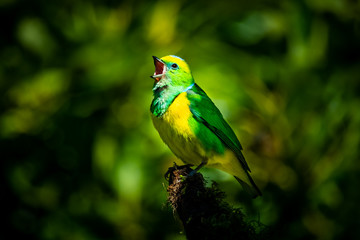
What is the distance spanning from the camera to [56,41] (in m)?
4.98

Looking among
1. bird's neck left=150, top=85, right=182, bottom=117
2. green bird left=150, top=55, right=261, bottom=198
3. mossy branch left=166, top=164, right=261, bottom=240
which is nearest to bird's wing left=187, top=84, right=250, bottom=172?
green bird left=150, top=55, right=261, bottom=198

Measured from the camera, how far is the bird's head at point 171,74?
124 inches

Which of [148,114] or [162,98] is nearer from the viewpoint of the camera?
[162,98]

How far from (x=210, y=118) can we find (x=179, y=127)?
258 mm

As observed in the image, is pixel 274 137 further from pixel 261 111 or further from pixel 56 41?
pixel 56 41

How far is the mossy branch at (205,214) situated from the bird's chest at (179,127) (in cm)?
52

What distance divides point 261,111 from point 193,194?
6.46ft

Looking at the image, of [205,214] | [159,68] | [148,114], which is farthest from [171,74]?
[205,214]

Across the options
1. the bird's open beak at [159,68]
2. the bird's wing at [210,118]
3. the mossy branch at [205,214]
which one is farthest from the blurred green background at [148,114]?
the mossy branch at [205,214]

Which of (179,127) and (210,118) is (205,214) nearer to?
(179,127)

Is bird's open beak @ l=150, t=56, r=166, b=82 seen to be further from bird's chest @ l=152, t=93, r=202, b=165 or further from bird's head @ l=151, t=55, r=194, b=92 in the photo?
bird's chest @ l=152, t=93, r=202, b=165

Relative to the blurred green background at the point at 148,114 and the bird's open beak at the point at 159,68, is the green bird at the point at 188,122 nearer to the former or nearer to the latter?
the bird's open beak at the point at 159,68

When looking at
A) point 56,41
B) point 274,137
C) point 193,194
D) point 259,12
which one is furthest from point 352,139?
point 56,41

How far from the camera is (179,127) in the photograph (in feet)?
9.90
